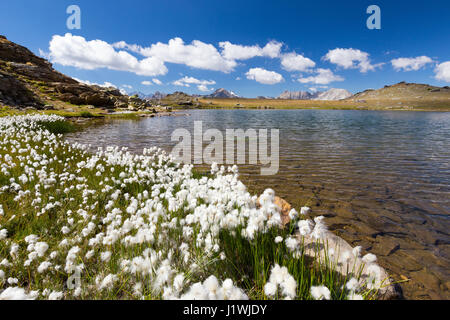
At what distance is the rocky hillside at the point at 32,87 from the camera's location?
38.8m

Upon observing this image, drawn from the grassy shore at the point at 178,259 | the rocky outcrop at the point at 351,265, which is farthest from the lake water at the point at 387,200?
the grassy shore at the point at 178,259

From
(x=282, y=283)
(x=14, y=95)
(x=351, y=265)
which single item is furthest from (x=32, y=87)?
(x=351, y=265)

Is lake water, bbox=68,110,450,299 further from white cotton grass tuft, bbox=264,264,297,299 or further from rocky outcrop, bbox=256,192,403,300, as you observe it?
white cotton grass tuft, bbox=264,264,297,299

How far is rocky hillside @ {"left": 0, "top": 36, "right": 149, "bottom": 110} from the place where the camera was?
38.8 metres

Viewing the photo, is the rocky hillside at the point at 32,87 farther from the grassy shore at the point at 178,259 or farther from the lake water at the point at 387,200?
the lake water at the point at 387,200

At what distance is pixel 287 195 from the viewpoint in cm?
827

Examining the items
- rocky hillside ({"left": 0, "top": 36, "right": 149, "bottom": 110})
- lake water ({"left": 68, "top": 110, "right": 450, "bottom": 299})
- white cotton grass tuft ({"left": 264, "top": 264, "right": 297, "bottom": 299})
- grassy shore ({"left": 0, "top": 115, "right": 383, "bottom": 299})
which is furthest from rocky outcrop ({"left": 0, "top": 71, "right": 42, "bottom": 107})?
white cotton grass tuft ({"left": 264, "top": 264, "right": 297, "bottom": 299})

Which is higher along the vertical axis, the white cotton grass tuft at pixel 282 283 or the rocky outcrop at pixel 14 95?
the rocky outcrop at pixel 14 95

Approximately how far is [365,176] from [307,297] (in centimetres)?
950

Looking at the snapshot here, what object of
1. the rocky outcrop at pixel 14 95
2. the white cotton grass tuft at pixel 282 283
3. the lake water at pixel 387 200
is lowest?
the lake water at pixel 387 200

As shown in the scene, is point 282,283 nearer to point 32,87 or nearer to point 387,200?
point 387,200

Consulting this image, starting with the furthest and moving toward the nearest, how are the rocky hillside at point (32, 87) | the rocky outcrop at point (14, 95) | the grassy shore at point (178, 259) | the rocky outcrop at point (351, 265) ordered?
1. the rocky hillside at point (32, 87)
2. the rocky outcrop at point (14, 95)
3. the rocky outcrop at point (351, 265)
4. the grassy shore at point (178, 259)
